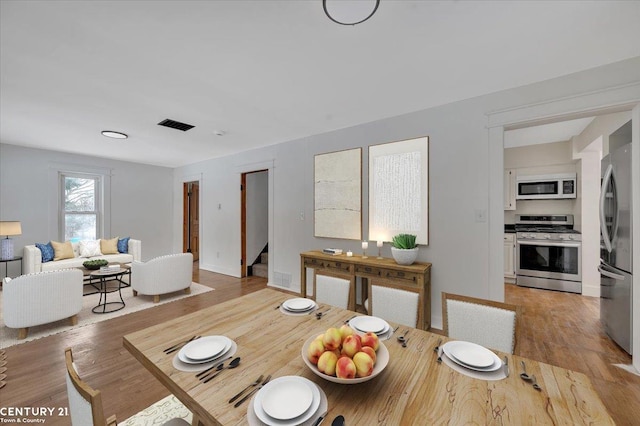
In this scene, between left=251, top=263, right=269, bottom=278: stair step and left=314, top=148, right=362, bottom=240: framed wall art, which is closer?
left=314, top=148, right=362, bottom=240: framed wall art

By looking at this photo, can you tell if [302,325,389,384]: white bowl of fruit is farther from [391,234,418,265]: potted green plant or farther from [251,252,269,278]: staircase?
[251,252,269,278]: staircase

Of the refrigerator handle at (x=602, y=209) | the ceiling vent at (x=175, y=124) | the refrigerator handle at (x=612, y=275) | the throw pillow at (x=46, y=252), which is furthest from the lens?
the throw pillow at (x=46, y=252)

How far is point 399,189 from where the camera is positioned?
3242 millimetres

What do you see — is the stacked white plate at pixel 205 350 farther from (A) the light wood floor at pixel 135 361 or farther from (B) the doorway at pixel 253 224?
(B) the doorway at pixel 253 224

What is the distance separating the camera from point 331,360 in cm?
91

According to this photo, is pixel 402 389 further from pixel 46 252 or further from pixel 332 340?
pixel 46 252

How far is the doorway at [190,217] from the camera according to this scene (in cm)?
671

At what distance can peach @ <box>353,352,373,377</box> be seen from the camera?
88cm

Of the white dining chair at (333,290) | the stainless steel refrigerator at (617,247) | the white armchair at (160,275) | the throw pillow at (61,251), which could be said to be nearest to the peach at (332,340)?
the white dining chair at (333,290)

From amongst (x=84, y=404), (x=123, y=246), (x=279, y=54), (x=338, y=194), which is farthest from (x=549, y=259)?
(x=123, y=246)

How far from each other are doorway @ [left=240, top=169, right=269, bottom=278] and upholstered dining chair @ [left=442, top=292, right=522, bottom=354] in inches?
167

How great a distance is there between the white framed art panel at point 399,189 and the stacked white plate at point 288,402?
252 centimetres

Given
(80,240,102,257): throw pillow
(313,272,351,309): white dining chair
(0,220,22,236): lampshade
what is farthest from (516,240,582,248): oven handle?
(0,220,22,236): lampshade

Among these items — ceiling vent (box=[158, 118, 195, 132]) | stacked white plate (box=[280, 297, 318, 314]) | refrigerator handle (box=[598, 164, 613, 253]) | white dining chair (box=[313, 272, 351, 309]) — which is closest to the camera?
stacked white plate (box=[280, 297, 318, 314])
